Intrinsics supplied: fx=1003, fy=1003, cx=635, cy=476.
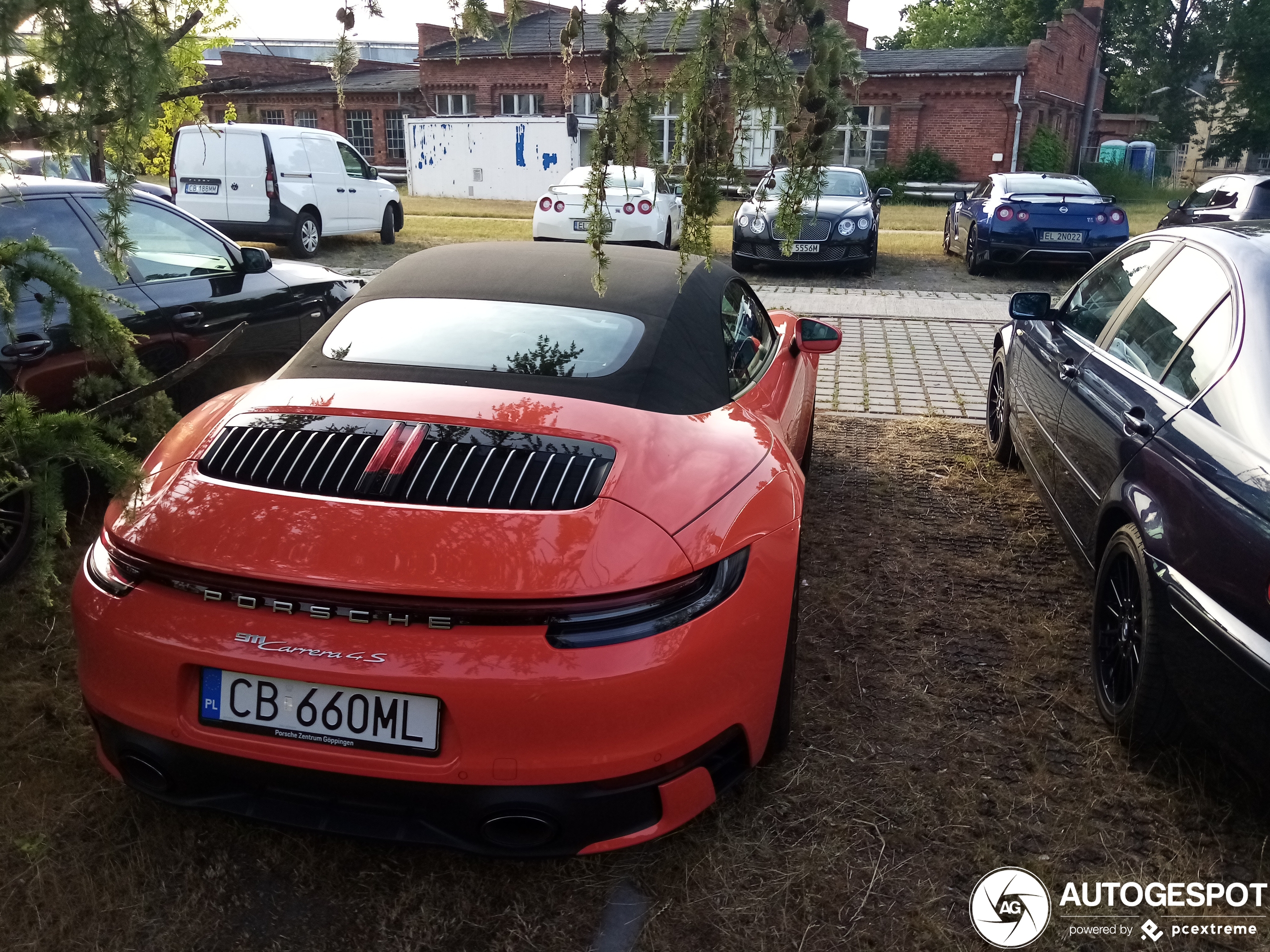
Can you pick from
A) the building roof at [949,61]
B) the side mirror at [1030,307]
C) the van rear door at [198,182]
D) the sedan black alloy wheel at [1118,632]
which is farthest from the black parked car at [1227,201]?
the building roof at [949,61]

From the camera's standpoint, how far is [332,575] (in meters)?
2.14

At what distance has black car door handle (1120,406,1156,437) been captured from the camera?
9.96ft

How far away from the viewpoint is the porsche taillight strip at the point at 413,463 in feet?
7.70

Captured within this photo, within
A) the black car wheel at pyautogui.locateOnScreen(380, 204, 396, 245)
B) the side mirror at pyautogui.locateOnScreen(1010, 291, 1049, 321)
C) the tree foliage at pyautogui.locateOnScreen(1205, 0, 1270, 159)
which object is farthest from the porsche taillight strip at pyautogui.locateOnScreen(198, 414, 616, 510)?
the tree foliage at pyautogui.locateOnScreen(1205, 0, 1270, 159)

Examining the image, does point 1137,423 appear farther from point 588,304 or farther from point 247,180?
point 247,180

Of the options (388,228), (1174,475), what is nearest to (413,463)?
(1174,475)

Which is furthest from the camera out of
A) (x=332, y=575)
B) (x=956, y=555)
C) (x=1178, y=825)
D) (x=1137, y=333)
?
(x=956, y=555)

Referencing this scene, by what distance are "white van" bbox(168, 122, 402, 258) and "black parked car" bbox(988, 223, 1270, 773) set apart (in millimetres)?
13328

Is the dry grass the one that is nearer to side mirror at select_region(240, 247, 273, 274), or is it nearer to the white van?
side mirror at select_region(240, 247, 273, 274)

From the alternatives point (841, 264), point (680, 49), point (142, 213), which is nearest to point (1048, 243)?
point (841, 264)

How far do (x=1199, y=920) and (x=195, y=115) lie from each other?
324 cm

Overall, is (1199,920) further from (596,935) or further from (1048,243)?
(1048,243)

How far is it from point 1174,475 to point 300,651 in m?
2.32

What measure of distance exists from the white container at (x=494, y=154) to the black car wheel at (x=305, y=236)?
1605cm
